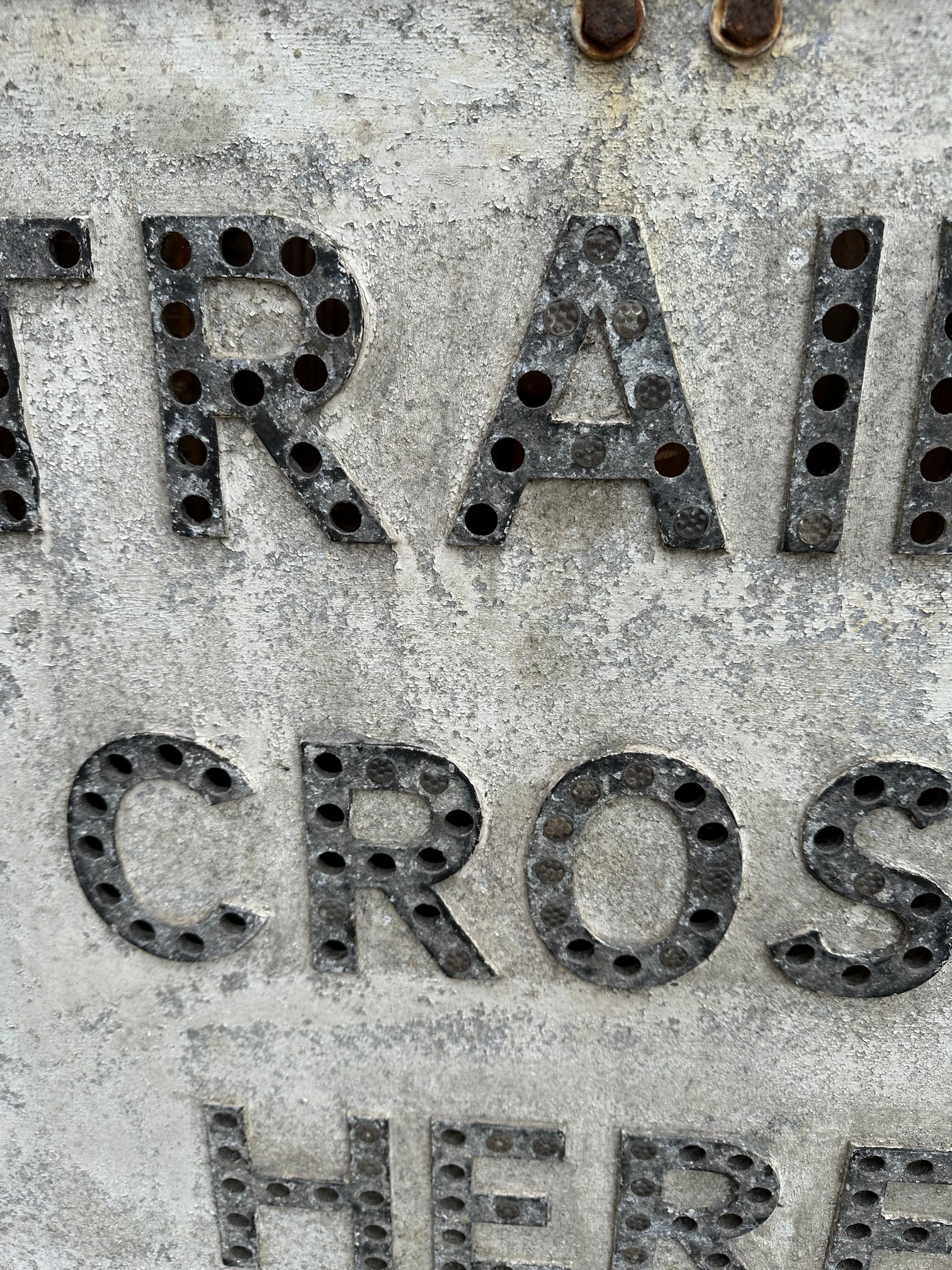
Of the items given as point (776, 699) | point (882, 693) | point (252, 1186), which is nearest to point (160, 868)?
point (252, 1186)

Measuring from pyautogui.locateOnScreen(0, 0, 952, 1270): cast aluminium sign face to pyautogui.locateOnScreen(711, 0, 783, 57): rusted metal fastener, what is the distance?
0.02 m

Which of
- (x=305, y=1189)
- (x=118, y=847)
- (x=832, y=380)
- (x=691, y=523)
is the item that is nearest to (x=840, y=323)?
(x=832, y=380)

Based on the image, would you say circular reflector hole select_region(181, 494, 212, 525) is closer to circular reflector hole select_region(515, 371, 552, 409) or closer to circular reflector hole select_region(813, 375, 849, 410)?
circular reflector hole select_region(515, 371, 552, 409)

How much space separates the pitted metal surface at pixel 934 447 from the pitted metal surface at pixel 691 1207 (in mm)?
964

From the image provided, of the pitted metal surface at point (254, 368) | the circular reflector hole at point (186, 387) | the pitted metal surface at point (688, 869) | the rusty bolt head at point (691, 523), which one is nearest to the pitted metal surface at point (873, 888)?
the pitted metal surface at point (688, 869)

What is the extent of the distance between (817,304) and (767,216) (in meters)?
0.12

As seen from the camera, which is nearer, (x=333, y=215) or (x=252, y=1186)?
(x=333, y=215)

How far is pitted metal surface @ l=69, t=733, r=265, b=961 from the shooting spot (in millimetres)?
1174

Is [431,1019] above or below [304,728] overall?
below

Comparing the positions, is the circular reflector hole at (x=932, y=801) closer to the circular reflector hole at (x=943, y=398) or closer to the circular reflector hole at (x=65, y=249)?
the circular reflector hole at (x=943, y=398)

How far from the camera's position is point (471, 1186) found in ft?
4.32

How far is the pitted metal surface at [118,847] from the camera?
117 centimetres

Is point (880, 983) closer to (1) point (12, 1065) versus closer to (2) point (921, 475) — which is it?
(2) point (921, 475)

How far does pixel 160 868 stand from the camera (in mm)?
1230
